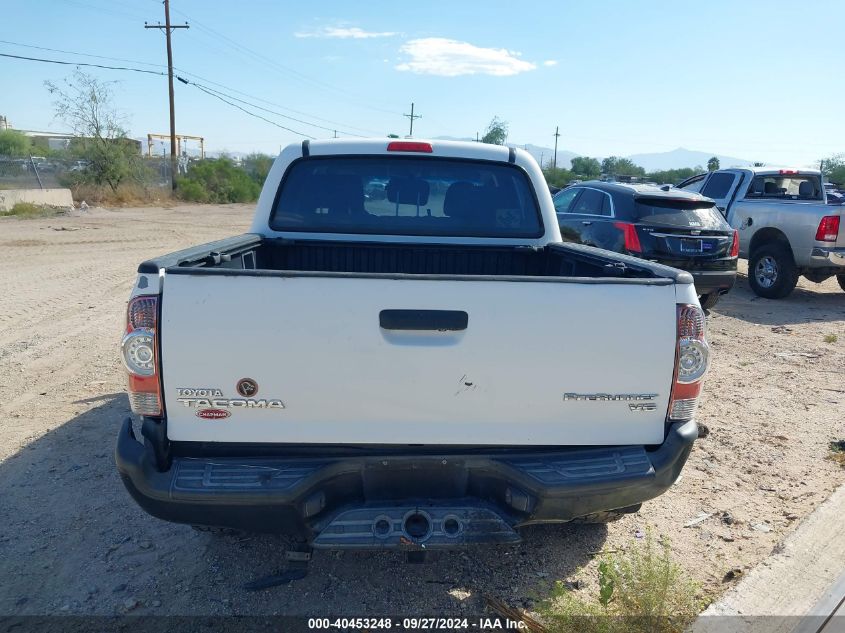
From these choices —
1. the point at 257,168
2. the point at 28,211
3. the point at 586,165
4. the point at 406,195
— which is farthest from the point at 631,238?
the point at 586,165

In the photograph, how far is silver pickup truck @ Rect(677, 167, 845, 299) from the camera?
9.81 metres

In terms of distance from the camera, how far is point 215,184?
38.1 m

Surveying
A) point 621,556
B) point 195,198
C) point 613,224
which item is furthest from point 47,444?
point 195,198

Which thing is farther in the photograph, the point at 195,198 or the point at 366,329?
the point at 195,198

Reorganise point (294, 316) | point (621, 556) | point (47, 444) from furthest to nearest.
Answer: point (47, 444)
point (621, 556)
point (294, 316)

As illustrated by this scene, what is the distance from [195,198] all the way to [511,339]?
36.0 m

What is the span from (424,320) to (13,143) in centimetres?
6871

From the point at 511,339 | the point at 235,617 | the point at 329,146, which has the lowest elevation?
the point at 235,617

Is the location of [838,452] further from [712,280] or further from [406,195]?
[712,280]

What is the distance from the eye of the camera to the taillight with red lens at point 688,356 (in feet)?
8.63

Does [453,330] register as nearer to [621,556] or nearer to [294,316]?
[294,316]

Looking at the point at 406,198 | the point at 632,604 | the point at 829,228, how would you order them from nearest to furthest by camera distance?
the point at 632,604 → the point at 406,198 → the point at 829,228

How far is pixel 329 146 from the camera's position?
4.25m

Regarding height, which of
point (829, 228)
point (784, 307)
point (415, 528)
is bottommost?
point (784, 307)
